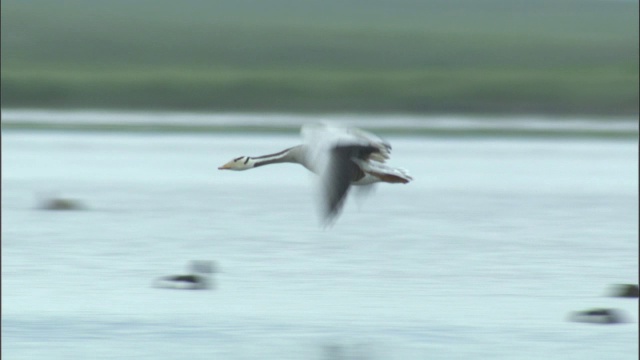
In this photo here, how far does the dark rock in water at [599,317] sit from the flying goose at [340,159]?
1.81 meters

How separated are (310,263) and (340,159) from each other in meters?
3.70

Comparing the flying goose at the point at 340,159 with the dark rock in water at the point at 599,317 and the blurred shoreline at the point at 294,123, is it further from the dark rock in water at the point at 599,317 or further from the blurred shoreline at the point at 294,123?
the blurred shoreline at the point at 294,123

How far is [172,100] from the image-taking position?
3772cm

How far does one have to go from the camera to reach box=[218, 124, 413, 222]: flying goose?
29.0 ft

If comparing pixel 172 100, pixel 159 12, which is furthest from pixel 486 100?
pixel 159 12

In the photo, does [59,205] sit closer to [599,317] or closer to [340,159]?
[599,317]

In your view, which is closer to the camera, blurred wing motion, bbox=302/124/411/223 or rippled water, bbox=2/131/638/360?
blurred wing motion, bbox=302/124/411/223

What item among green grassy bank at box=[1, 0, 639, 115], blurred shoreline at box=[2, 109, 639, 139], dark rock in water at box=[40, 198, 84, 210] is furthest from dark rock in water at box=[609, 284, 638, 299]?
green grassy bank at box=[1, 0, 639, 115]

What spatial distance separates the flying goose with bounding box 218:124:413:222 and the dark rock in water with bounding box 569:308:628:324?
181 centimetres

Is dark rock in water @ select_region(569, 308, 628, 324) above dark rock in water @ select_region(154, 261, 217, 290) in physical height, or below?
below

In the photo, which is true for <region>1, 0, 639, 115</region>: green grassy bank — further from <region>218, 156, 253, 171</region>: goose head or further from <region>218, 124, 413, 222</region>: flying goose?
<region>218, 124, 413, 222</region>: flying goose

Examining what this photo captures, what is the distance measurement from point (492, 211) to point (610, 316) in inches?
245

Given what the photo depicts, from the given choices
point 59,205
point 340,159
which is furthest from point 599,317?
point 59,205

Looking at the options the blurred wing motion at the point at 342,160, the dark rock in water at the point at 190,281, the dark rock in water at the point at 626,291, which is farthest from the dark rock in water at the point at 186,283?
the dark rock in water at the point at 626,291
